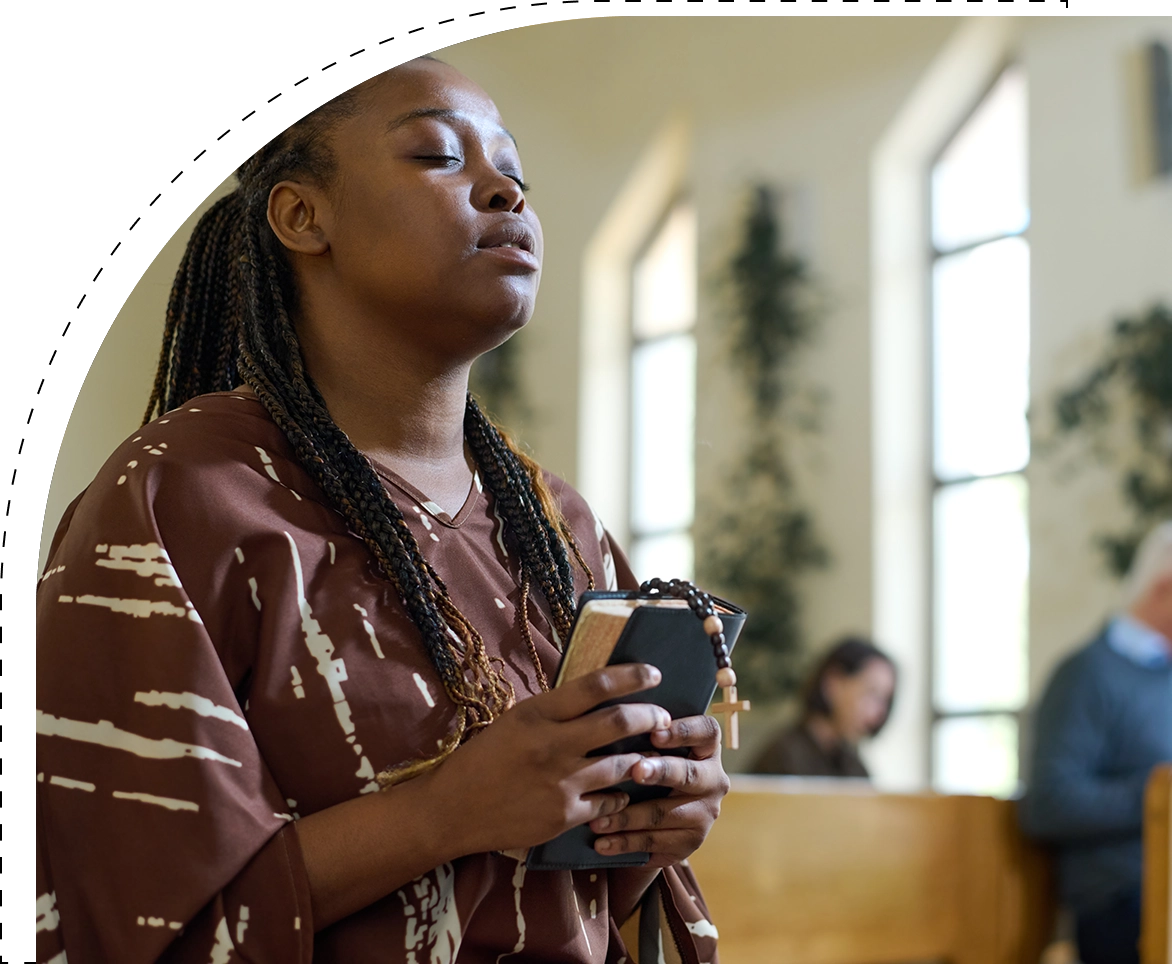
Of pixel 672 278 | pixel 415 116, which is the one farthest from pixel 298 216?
pixel 672 278

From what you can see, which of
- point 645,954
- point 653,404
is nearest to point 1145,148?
point 653,404

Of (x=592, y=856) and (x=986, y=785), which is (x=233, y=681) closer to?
(x=592, y=856)

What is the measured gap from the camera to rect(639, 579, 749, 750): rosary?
0.82 meters

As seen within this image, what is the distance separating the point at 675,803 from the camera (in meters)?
0.90

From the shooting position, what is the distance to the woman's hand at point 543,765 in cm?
78

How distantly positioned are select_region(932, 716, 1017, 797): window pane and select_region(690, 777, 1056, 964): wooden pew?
2.78 meters

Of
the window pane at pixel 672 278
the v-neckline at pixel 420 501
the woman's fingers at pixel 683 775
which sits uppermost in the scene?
the window pane at pixel 672 278

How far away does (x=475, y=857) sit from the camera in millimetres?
885

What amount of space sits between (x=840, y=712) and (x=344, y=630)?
4673 mm

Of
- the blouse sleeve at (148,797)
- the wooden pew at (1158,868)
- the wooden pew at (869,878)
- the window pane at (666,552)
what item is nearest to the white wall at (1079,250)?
the window pane at (666,552)

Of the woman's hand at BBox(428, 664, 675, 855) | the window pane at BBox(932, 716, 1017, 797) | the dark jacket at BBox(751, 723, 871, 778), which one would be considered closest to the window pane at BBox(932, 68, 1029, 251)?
the window pane at BBox(932, 716, 1017, 797)

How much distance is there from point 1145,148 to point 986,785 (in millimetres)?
3029

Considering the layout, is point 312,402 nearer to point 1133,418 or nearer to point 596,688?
point 596,688

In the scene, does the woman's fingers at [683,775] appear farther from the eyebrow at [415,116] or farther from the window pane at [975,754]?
the window pane at [975,754]
